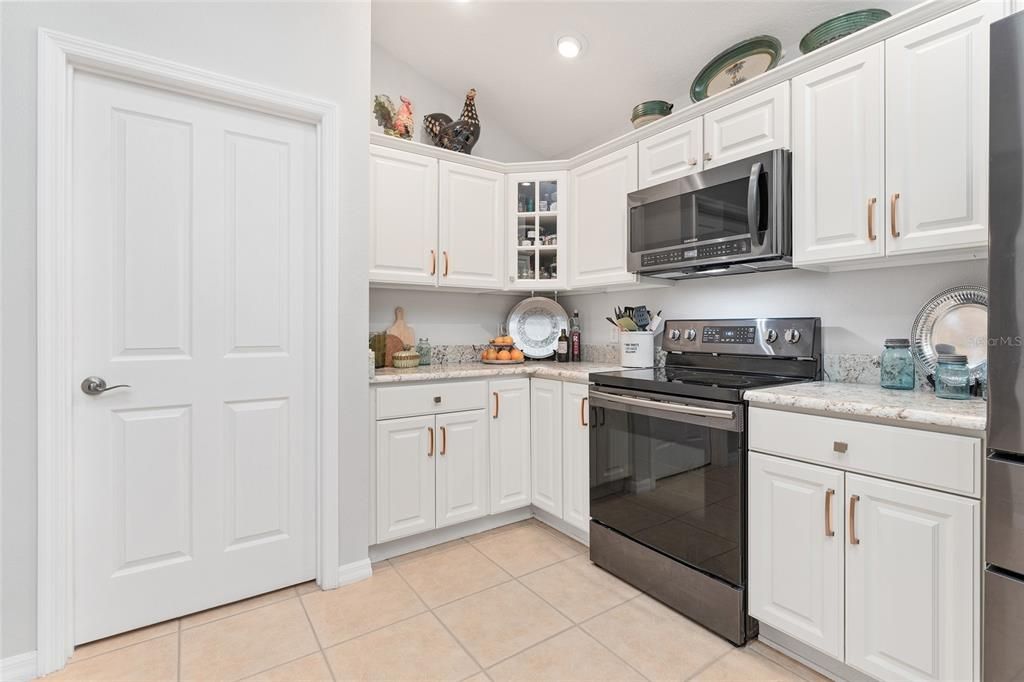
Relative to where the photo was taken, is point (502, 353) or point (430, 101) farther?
point (430, 101)

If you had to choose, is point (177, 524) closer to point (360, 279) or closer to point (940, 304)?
point (360, 279)

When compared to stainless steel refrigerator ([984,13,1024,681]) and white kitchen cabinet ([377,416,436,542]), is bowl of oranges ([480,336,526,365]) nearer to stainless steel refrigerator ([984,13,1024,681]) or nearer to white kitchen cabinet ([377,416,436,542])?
white kitchen cabinet ([377,416,436,542])

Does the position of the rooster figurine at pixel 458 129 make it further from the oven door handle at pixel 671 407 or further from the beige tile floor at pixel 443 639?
the beige tile floor at pixel 443 639

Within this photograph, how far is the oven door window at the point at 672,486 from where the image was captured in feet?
5.85

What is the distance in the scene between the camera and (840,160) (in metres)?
1.82

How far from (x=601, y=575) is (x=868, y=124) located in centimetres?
208

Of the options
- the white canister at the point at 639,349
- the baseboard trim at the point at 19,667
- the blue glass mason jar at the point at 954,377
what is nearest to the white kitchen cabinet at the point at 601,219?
the white canister at the point at 639,349

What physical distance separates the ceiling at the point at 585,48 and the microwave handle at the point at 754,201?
81 centimetres

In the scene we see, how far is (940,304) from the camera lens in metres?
1.79

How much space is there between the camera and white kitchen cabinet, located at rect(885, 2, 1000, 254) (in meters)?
1.50

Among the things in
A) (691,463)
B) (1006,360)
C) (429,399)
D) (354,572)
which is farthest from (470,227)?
(1006,360)

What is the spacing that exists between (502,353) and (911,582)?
2.14 metres

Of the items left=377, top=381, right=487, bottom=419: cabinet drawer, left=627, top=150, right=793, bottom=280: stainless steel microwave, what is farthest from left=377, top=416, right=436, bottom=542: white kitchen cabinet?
left=627, top=150, right=793, bottom=280: stainless steel microwave

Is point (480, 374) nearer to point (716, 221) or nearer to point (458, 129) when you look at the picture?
point (716, 221)
